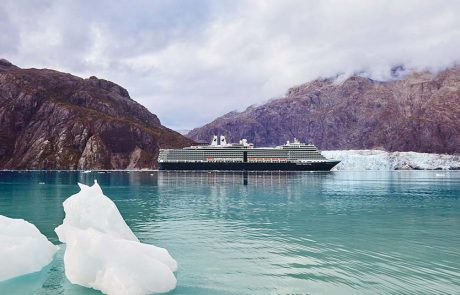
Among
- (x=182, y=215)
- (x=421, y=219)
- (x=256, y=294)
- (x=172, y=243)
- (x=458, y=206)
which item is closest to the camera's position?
(x=256, y=294)

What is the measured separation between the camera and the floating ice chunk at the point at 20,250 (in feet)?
74.4

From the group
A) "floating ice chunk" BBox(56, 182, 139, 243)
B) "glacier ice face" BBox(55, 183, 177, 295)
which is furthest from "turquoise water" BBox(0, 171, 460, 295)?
"floating ice chunk" BBox(56, 182, 139, 243)

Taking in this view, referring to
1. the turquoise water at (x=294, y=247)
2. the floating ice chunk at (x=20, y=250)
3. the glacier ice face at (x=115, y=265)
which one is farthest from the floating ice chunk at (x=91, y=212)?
the turquoise water at (x=294, y=247)

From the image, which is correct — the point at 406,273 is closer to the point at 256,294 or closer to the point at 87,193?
the point at 256,294

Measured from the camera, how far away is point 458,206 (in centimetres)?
5853

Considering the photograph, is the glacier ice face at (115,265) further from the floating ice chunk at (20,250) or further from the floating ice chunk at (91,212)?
the floating ice chunk at (20,250)

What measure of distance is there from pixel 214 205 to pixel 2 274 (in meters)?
39.6

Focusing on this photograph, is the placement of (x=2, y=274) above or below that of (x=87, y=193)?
below

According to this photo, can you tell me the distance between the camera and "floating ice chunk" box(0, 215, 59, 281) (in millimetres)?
22672

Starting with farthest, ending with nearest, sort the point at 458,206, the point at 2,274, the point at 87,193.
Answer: the point at 458,206 < the point at 87,193 < the point at 2,274

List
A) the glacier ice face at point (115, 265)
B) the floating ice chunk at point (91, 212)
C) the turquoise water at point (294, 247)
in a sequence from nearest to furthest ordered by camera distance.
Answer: the glacier ice face at point (115, 265)
the turquoise water at point (294, 247)
the floating ice chunk at point (91, 212)

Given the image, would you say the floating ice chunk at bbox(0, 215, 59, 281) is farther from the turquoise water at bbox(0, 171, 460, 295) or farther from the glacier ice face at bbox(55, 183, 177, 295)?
the glacier ice face at bbox(55, 183, 177, 295)

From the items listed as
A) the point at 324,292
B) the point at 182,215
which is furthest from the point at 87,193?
the point at 182,215

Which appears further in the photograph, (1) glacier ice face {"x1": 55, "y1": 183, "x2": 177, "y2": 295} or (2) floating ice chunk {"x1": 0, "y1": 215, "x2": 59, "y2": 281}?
(2) floating ice chunk {"x1": 0, "y1": 215, "x2": 59, "y2": 281}
